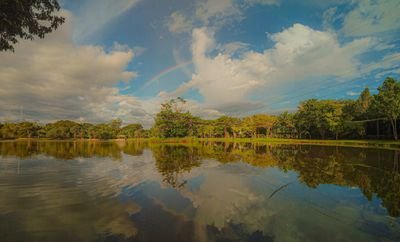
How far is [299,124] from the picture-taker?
6588cm

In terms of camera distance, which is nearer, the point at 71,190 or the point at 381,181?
the point at 71,190

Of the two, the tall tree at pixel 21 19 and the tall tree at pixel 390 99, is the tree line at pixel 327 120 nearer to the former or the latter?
the tall tree at pixel 390 99

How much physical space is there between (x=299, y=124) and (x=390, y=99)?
2713cm

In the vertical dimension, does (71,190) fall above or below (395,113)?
below

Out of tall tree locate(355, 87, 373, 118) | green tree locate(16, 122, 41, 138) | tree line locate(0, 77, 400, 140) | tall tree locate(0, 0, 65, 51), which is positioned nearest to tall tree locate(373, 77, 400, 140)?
tree line locate(0, 77, 400, 140)

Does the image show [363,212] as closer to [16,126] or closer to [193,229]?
[193,229]

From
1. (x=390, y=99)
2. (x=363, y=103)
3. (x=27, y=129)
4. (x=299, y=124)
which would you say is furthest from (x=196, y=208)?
(x=27, y=129)

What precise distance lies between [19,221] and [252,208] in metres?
7.30

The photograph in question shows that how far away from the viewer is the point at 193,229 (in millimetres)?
5582

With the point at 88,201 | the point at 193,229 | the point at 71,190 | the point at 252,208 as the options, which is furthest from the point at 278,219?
the point at 71,190

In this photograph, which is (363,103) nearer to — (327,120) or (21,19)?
(327,120)

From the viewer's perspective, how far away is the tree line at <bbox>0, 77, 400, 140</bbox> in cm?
4434

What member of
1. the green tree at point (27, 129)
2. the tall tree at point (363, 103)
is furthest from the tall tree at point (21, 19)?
the green tree at point (27, 129)

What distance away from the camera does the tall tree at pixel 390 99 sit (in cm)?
3925
